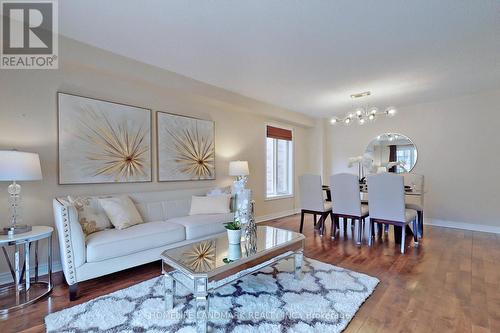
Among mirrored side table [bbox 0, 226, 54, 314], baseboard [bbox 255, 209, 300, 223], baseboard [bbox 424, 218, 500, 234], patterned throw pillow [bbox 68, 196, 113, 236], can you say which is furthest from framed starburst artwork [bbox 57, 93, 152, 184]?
baseboard [bbox 424, 218, 500, 234]

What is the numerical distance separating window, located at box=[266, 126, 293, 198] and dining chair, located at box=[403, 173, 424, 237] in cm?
245

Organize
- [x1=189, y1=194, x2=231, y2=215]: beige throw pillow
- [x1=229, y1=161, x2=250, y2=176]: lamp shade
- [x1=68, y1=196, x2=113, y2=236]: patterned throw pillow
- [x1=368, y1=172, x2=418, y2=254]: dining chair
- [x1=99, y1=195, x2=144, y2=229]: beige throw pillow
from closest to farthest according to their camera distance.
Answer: [x1=68, y1=196, x2=113, y2=236]: patterned throw pillow, [x1=99, y1=195, x2=144, y2=229]: beige throw pillow, [x1=368, y1=172, x2=418, y2=254]: dining chair, [x1=189, y1=194, x2=231, y2=215]: beige throw pillow, [x1=229, y1=161, x2=250, y2=176]: lamp shade

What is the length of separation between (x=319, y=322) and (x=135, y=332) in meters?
1.25

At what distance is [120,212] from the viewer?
2658 millimetres

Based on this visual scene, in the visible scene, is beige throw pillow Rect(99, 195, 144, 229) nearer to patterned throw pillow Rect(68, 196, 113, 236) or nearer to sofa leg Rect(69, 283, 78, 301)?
patterned throw pillow Rect(68, 196, 113, 236)

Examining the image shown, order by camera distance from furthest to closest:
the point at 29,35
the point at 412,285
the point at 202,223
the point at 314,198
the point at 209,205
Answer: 1. the point at 314,198
2. the point at 209,205
3. the point at 202,223
4. the point at 29,35
5. the point at 412,285

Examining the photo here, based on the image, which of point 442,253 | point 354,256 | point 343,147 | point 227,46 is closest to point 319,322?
point 354,256

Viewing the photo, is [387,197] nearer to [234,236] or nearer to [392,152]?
[234,236]

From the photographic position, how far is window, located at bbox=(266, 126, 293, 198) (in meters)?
5.46

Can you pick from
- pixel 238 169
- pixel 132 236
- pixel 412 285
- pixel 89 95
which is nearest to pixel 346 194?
pixel 412 285

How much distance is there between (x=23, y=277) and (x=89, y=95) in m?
2.00

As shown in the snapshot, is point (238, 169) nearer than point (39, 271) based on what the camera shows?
No

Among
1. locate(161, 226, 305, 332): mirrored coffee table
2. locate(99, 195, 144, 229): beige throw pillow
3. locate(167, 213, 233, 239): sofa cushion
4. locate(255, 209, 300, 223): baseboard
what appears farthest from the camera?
locate(255, 209, 300, 223): baseboard

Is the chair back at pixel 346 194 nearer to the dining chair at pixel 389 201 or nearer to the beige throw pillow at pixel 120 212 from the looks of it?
the dining chair at pixel 389 201
